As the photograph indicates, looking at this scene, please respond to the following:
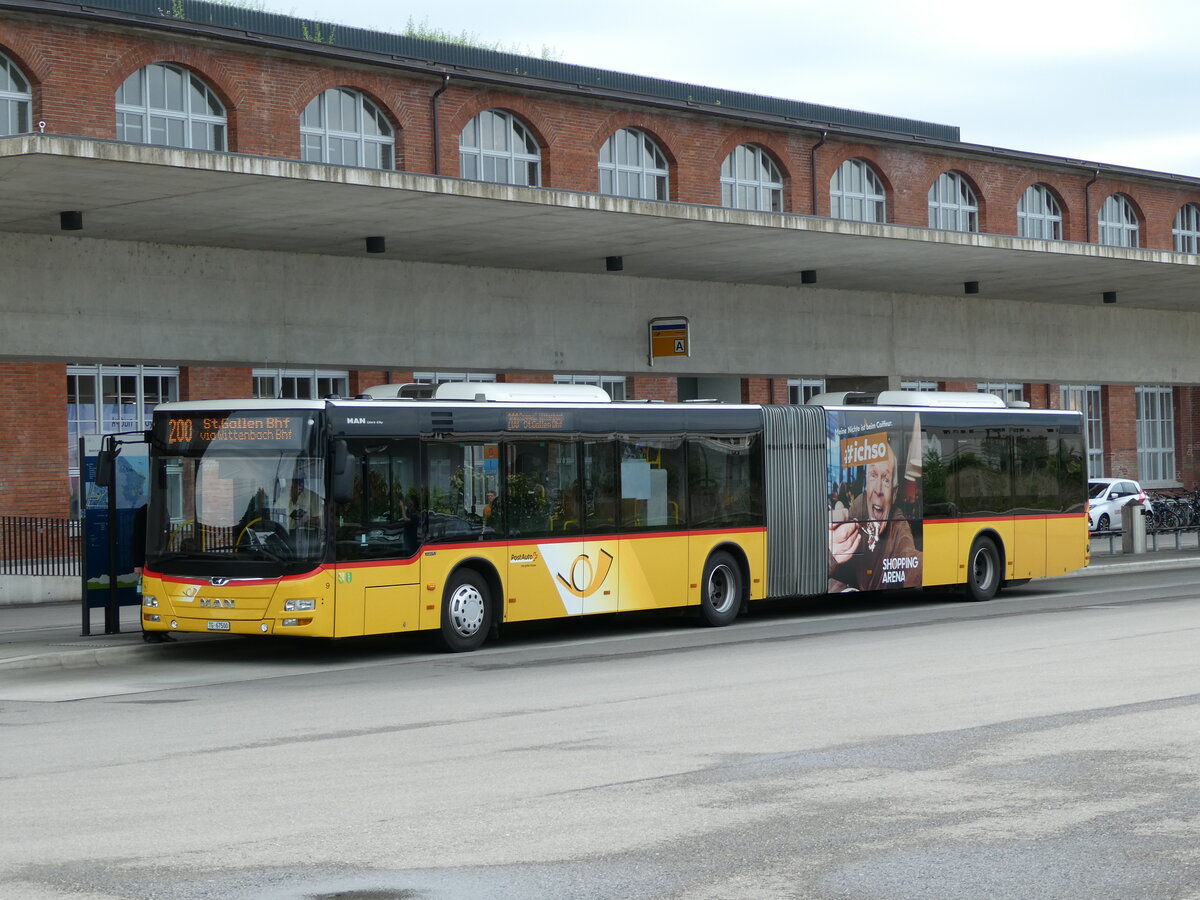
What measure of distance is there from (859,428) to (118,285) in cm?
965

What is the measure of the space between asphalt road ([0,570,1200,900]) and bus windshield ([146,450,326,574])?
1154 mm

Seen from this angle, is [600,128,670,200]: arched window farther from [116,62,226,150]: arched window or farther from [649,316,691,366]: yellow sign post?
[649,316,691,366]: yellow sign post

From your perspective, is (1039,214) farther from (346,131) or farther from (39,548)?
(39,548)

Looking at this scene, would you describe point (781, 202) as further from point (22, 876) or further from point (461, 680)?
point (22, 876)

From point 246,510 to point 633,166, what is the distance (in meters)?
27.1

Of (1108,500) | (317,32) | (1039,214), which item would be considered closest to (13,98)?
(317,32)

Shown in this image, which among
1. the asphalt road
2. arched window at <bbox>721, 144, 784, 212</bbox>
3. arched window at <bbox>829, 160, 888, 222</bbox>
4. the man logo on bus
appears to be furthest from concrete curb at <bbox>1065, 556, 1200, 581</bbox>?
arched window at <bbox>829, 160, 888, 222</bbox>

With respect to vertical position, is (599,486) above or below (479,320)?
below

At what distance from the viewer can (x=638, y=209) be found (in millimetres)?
20938

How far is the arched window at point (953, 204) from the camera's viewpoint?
47.2 meters

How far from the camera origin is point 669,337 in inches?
1013

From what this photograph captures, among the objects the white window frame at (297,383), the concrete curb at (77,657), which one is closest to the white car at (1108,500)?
the white window frame at (297,383)

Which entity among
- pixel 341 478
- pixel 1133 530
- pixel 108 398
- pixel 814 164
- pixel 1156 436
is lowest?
pixel 1133 530

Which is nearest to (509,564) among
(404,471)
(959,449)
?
(404,471)
